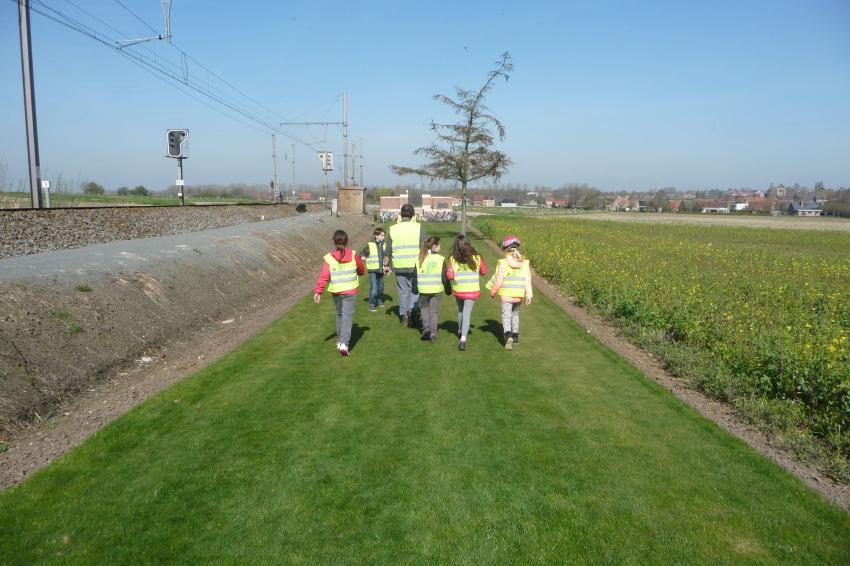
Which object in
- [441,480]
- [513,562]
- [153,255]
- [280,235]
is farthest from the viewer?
[280,235]

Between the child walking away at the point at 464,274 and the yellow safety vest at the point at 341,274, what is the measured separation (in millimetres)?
1492

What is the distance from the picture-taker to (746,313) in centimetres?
950

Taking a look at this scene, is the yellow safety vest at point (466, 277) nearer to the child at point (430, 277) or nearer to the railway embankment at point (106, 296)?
the child at point (430, 277)

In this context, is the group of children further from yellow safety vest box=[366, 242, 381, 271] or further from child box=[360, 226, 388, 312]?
yellow safety vest box=[366, 242, 381, 271]

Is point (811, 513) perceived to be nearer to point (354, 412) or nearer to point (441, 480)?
point (441, 480)

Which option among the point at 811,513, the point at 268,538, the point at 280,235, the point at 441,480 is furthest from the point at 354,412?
the point at 280,235

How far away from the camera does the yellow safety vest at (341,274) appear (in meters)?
7.70

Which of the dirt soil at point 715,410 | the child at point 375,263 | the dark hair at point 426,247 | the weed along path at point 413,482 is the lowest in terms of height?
the dirt soil at point 715,410

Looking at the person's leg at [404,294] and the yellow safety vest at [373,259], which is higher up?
the yellow safety vest at [373,259]

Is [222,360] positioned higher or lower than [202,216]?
lower

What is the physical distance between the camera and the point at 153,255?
11.6 m

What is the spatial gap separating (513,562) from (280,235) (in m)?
19.0

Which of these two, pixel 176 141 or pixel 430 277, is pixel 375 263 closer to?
pixel 430 277

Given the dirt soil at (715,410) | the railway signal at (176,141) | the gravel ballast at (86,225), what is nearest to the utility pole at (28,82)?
the gravel ballast at (86,225)
